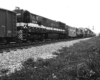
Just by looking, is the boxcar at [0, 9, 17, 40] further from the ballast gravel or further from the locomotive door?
the ballast gravel

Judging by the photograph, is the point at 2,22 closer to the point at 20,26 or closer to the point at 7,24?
the point at 7,24

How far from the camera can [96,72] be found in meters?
3.14

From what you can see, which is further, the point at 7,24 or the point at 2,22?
the point at 7,24

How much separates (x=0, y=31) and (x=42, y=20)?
8.80 meters

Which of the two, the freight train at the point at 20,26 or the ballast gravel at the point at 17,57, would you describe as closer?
the ballast gravel at the point at 17,57

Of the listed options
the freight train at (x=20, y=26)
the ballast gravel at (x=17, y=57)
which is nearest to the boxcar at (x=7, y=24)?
the freight train at (x=20, y=26)

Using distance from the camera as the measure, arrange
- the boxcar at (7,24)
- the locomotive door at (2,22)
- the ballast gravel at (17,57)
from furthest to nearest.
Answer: the boxcar at (7,24) < the locomotive door at (2,22) < the ballast gravel at (17,57)

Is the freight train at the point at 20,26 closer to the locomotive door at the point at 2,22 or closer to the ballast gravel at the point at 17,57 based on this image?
the locomotive door at the point at 2,22

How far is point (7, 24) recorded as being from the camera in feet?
35.3

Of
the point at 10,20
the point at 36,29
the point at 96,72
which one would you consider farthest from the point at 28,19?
the point at 96,72

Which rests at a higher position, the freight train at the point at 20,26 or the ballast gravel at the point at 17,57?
the freight train at the point at 20,26

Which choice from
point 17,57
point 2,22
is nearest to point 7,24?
point 2,22

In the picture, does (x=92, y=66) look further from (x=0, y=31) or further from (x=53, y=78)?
(x=0, y=31)

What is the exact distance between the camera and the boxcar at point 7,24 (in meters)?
10.1
